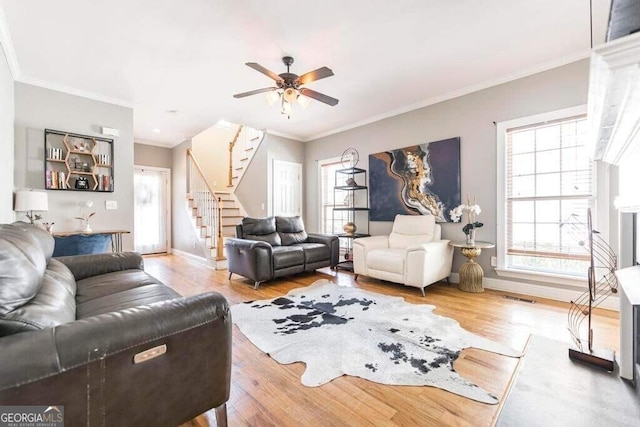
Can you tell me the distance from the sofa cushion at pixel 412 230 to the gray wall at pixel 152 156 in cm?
559

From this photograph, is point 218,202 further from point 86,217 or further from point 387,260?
point 387,260

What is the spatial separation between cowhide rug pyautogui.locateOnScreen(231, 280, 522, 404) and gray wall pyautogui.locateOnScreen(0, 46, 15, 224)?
8.41ft

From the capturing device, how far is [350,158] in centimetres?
521

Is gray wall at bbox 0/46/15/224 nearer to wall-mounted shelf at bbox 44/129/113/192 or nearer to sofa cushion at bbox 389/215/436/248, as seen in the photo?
wall-mounted shelf at bbox 44/129/113/192

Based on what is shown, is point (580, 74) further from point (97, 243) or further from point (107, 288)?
point (97, 243)

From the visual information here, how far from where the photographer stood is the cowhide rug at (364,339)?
1696 millimetres

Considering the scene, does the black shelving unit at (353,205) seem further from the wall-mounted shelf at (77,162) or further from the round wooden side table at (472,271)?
the wall-mounted shelf at (77,162)

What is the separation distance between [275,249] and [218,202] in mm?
1738

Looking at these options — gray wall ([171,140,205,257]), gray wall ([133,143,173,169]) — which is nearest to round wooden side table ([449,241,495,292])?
gray wall ([171,140,205,257])

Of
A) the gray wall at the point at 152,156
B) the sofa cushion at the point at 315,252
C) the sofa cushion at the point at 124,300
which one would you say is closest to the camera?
the sofa cushion at the point at 124,300

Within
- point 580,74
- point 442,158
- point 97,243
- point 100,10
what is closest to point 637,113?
point 580,74

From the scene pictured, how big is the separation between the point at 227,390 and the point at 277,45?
9.37 feet

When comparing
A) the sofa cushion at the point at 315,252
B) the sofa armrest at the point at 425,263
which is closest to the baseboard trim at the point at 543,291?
the sofa armrest at the point at 425,263

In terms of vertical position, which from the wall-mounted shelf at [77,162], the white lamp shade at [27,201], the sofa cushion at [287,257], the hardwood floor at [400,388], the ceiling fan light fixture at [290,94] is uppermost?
the ceiling fan light fixture at [290,94]
